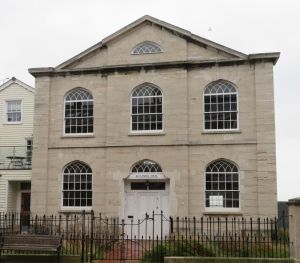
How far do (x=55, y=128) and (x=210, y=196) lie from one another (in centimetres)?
849

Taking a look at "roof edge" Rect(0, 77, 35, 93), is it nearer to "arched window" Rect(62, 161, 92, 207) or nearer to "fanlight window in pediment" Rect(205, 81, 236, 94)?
"arched window" Rect(62, 161, 92, 207)

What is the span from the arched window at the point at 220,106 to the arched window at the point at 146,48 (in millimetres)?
3269

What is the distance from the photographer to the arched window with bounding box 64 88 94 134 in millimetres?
22750

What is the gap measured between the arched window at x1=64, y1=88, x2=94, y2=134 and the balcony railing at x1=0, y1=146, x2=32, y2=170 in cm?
590

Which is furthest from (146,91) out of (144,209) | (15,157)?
(15,157)

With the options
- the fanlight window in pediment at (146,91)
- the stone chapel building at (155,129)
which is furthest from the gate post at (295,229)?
the fanlight window in pediment at (146,91)

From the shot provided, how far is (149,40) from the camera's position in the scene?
890 inches

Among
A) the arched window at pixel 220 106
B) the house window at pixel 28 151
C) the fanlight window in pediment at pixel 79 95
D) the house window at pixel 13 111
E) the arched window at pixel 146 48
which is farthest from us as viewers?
the house window at pixel 13 111

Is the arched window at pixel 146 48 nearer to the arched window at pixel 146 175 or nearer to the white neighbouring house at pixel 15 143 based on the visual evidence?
the arched window at pixel 146 175

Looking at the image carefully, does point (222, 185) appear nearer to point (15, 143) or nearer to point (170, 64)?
point (170, 64)

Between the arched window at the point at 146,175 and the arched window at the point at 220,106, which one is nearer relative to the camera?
the arched window at the point at 220,106

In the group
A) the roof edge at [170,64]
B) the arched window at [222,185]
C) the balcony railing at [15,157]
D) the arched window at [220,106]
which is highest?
the roof edge at [170,64]

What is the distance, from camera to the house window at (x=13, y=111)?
30.4m

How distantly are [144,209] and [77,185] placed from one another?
358cm
